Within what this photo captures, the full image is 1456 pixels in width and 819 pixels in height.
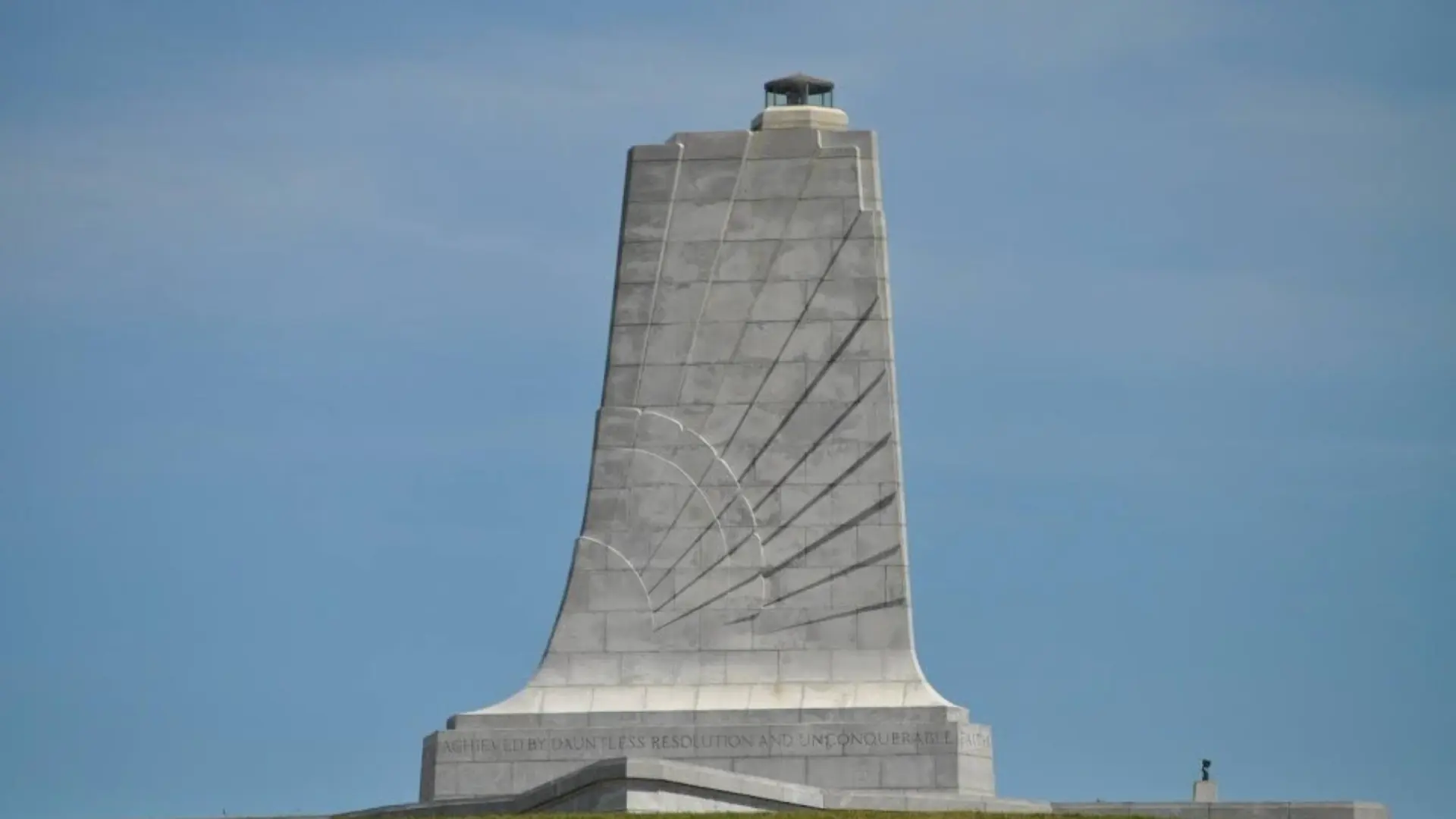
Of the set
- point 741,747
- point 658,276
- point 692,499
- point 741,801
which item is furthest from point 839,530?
point 741,801

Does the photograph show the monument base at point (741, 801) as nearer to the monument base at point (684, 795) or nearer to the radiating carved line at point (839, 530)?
the monument base at point (684, 795)

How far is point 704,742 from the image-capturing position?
38531 mm

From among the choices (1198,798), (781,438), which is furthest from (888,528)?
(1198,798)

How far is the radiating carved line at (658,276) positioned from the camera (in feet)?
132

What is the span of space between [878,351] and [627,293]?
2.76 metres

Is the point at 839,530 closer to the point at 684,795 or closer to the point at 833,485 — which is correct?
the point at 833,485

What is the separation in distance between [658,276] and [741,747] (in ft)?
17.4

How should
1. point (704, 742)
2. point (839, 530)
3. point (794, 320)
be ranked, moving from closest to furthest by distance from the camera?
1. point (704, 742)
2. point (839, 530)
3. point (794, 320)

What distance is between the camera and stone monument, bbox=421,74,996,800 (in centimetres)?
3872

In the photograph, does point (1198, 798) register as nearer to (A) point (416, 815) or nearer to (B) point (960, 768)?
(B) point (960, 768)

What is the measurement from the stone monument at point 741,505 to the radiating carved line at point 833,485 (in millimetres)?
22

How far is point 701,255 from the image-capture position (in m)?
40.5

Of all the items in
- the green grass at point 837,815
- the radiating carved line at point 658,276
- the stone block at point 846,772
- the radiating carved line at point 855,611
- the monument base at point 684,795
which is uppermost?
the radiating carved line at point 658,276

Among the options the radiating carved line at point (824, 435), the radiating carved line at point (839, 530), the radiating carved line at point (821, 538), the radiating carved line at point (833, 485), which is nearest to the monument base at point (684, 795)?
the radiating carved line at point (821, 538)
